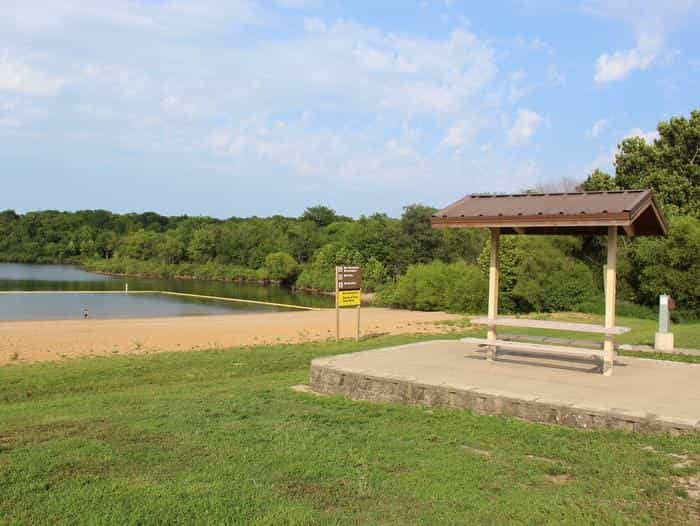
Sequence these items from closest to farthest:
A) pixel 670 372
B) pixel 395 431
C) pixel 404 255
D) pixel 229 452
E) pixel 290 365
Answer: pixel 229 452 → pixel 395 431 → pixel 670 372 → pixel 290 365 → pixel 404 255

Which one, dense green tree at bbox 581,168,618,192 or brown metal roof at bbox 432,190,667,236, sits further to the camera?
dense green tree at bbox 581,168,618,192

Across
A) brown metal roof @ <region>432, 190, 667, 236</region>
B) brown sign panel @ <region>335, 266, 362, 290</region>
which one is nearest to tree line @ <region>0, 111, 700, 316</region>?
brown sign panel @ <region>335, 266, 362, 290</region>

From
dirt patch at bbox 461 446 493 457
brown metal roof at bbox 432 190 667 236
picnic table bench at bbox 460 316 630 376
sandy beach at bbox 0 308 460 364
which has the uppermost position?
brown metal roof at bbox 432 190 667 236

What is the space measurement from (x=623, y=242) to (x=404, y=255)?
90.8 ft

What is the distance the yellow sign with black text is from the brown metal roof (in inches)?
257

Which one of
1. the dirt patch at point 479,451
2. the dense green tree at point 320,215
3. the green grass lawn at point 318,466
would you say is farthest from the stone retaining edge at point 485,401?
the dense green tree at point 320,215

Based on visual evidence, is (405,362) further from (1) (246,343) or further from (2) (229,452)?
(1) (246,343)

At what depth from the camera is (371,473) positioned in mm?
4781

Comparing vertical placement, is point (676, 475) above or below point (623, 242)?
below

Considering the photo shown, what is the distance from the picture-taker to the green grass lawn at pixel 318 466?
4027 millimetres

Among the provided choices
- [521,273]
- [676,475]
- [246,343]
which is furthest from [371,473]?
[521,273]

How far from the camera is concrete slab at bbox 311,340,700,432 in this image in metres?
6.26

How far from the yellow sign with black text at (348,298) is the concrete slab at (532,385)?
219 inches

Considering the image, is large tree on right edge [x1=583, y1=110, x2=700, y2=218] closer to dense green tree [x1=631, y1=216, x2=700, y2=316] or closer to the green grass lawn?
dense green tree [x1=631, y1=216, x2=700, y2=316]
